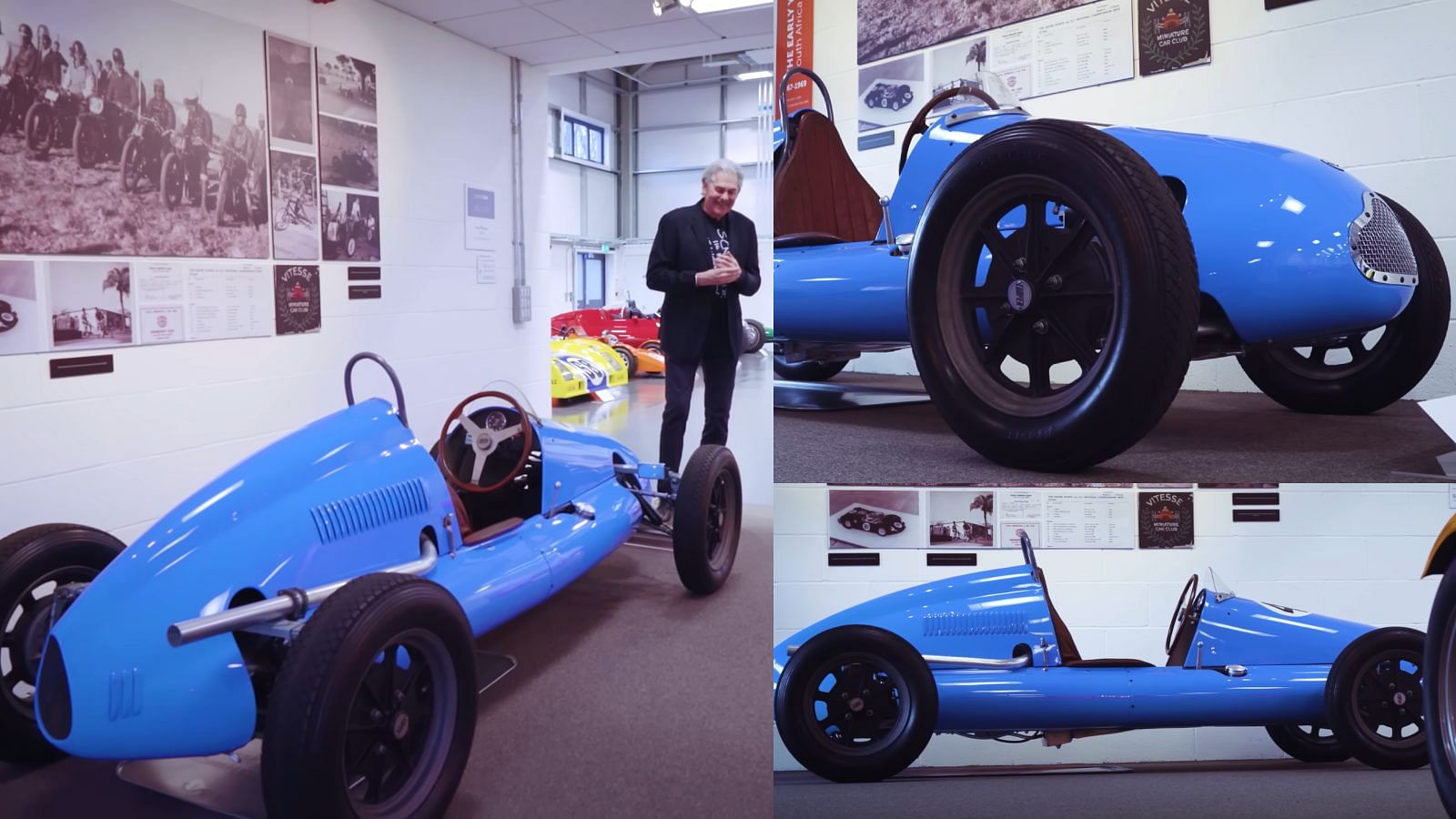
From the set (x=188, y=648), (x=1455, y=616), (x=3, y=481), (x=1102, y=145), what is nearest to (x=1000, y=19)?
(x=1102, y=145)

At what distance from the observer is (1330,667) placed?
110 centimetres

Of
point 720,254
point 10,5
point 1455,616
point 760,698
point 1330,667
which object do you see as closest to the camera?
point 1455,616

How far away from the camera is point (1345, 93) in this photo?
0.62m

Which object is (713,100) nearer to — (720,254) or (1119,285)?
(720,254)

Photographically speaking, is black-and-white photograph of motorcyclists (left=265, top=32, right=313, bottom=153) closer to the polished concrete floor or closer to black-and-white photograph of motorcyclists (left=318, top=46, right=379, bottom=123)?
black-and-white photograph of motorcyclists (left=318, top=46, right=379, bottom=123)

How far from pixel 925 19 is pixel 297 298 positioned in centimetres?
227

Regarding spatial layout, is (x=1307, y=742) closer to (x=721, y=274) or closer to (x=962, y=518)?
(x=962, y=518)

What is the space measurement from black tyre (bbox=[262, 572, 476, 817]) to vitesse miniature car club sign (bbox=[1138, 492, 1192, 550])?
107cm

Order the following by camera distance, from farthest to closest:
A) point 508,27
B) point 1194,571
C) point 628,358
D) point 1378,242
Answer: point 628,358, point 508,27, point 1194,571, point 1378,242

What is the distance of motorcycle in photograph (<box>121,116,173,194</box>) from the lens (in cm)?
194

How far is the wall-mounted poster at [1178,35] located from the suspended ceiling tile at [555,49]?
320 centimetres

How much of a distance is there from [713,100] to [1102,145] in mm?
11138

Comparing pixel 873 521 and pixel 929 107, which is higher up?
pixel 929 107

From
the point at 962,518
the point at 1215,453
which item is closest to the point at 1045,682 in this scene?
the point at 962,518
